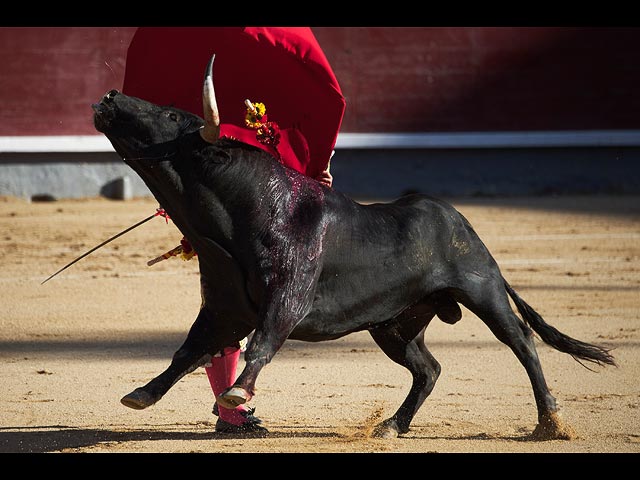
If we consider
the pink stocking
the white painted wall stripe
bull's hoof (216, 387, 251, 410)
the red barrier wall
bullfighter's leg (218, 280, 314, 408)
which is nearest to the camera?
bull's hoof (216, 387, 251, 410)

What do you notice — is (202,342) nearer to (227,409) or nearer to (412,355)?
(227,409)

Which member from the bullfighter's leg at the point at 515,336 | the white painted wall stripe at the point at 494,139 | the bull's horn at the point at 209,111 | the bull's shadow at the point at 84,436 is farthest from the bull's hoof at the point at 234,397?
the white painted wall stripe at the point at 494,139

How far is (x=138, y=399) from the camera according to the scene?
10.8ft

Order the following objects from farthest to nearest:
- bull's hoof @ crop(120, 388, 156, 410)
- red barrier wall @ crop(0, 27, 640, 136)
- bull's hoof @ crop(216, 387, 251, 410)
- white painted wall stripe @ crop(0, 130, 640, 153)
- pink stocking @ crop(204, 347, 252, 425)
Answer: white painted wall stripe @ crop(0, 130, 640, 153) < red barrier wall @ crop(0, 27, 640, 136) < pink stocking @ crop(204, 347, 252, 425) < bull's hoof @ crop(120, 388, 156, 410) < bull's hoof @ crop(216, 387, 251, 410)

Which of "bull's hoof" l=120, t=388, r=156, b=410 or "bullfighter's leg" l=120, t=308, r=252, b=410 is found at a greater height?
"bullfighter's leg" l=120, t=308, r=252, b=410

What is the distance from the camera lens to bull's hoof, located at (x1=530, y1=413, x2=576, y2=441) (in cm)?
361

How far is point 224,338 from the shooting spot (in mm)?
3441

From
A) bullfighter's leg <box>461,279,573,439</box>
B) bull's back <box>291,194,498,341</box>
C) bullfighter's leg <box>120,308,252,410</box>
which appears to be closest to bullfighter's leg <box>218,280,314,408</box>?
bull's back <box>291,194,498,341</box>

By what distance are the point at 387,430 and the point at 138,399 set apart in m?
0.81

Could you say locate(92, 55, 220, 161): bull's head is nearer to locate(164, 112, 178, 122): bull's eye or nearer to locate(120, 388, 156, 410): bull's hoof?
locate(164, 112, 178, 122): bull's eye

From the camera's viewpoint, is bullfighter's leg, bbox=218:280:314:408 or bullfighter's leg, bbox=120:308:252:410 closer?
bullfighter's leg, bbox=218:280:314:408

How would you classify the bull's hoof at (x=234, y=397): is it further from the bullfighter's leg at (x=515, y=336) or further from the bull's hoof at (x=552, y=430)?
the bull's hoof at (x=552, y=430)

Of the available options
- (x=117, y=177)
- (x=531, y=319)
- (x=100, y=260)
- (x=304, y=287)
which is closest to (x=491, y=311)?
(x=531, y=319)

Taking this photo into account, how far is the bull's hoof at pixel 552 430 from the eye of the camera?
361 centimetres
